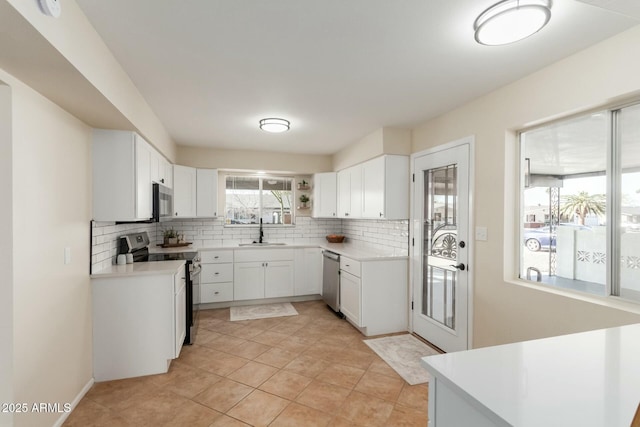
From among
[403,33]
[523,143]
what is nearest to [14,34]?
[403,33]

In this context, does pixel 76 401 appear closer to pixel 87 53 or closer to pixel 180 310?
pixel 180 310

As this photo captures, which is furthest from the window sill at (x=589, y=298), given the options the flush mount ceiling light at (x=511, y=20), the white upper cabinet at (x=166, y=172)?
the white upper cabinet at (x=166, y=172)

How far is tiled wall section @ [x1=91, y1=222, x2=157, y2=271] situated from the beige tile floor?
1038 mm

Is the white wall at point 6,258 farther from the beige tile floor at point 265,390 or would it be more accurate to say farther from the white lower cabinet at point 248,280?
the white lower cabinet at point 248,280

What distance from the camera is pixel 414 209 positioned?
3.68m

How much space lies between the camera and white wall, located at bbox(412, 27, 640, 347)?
180 centimetres

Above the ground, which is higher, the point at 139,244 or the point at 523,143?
the point at 523,143

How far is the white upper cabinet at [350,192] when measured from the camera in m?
4.38

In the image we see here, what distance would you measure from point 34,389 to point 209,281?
275 centimetres

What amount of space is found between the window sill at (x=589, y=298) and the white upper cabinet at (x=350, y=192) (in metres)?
2.29

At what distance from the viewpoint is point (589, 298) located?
198 cm

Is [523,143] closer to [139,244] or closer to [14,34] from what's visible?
[14,34]

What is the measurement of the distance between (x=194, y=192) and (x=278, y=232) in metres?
1.59

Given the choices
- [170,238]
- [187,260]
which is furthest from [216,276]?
[187,260]
